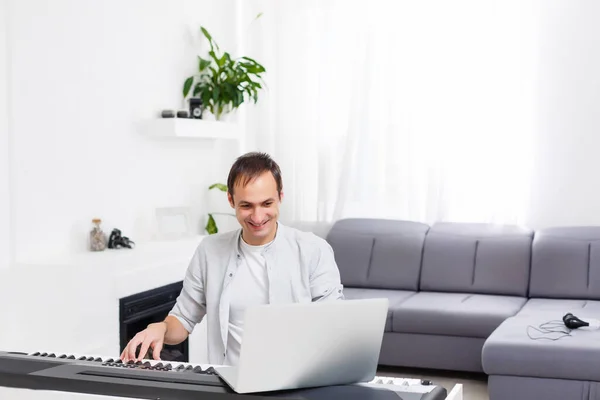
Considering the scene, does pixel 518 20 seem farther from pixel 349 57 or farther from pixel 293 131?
pixel 293 131

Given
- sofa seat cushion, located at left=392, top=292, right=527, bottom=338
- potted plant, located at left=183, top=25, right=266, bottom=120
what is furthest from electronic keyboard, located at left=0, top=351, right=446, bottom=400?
potted plant, located at left=183, top=25, right=266, bottom=120

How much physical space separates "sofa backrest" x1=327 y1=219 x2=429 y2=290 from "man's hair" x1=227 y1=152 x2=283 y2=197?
314 centimetres

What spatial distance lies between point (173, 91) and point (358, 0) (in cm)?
151

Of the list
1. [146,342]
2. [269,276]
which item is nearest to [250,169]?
[269,276]

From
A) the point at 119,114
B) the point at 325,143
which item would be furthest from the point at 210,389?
the point at 325,143

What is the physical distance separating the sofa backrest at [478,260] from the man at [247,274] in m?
2.92

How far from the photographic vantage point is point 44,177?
4254 millimetres

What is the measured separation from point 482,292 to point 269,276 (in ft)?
10.1

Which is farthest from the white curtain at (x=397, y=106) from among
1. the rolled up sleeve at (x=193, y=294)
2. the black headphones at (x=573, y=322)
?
the rolled up sleeve at (x=193, y=294)

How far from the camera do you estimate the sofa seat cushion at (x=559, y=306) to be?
4.73 m

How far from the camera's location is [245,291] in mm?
2551

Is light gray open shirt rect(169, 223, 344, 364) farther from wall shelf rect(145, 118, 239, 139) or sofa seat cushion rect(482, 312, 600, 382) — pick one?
wall shelf rect(145, 118, 239, 139)

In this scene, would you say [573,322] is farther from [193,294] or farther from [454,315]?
[193,294]

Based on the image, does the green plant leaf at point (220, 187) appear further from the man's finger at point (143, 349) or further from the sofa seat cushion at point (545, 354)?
the man's finger at point (143, 349)
